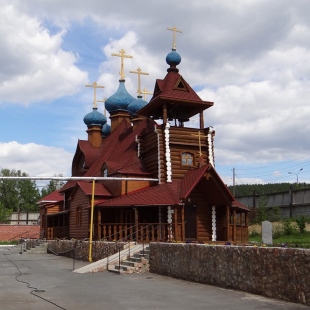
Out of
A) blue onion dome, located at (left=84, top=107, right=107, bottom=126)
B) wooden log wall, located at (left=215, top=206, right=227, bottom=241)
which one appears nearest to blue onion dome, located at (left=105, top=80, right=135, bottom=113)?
blue onion dome, located at (left=84, top=107, right=107, bottom=126)

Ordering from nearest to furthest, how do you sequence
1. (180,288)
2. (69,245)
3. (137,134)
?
(180,288) → (69,245) → (137,134)

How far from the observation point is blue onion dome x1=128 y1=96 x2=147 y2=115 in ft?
102

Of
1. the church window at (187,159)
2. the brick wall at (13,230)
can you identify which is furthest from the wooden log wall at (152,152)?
the brick wall at (13,230)

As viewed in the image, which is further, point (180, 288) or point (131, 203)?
point (131, 203)

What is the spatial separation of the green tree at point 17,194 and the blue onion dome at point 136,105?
46.4 m

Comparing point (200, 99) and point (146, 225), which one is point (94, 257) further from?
point (200, 99)

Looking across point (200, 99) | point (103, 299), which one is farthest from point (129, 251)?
point (200, 99)

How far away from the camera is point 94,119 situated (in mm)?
34312

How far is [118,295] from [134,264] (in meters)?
5.26

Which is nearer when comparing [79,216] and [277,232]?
[79,216]

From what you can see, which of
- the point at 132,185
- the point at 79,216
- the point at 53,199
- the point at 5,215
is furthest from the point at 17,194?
the point at 132,185

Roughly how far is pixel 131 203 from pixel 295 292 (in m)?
13.1

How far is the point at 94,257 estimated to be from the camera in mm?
20547

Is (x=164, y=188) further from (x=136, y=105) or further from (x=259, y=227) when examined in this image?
(x=259, y=227)
